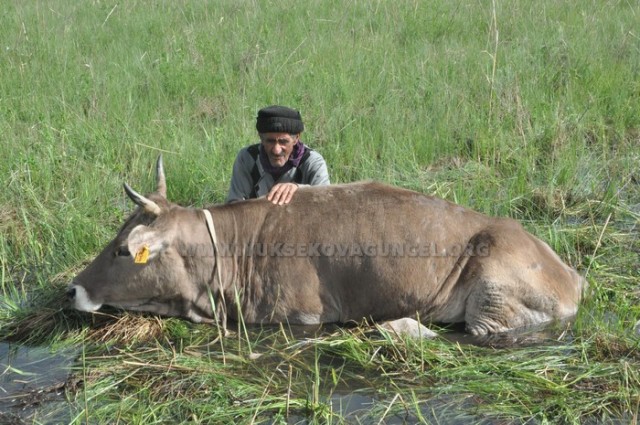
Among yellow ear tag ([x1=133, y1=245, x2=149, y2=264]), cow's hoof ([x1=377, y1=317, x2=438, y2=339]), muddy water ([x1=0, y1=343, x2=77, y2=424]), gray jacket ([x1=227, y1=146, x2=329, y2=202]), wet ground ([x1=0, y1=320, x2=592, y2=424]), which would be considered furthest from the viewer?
gray jacket ([x1=227, y1=146, x2=329, y2=202])

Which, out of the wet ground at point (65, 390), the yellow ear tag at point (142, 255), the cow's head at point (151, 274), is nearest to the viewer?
the wet ground at point (65, 390)

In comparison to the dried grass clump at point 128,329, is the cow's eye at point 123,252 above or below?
above

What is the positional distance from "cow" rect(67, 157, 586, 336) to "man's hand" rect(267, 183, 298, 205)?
6 cm

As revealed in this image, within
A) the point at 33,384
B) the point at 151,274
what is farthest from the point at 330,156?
the point at 33,384

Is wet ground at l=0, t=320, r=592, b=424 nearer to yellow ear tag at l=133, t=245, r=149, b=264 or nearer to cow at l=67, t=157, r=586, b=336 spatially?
cow at l=67, t=157, r=586, b=336

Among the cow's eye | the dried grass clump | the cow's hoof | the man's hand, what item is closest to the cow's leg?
the cow's hoof

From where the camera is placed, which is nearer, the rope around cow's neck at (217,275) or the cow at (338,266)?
the cow at (338,266)

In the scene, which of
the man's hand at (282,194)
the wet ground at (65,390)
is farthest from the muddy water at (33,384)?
the man's hand at (282,194)

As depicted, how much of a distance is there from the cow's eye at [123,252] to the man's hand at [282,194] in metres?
1.23

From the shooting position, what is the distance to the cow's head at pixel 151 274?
6.24m

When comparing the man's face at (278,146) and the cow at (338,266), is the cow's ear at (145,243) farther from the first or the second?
the man's face at (278,146)

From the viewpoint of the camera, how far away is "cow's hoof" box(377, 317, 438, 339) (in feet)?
18.9

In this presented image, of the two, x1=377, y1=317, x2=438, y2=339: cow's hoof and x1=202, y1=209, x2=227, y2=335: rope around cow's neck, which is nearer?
x1=377, y1=317, x2=438, y2=339: cow's hoof

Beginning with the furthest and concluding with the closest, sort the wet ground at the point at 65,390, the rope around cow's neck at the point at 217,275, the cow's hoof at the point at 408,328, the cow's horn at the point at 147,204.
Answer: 1. the rope around cow's neck at the point at 217,275
2. the cow's horn at the point at 147,204
3. the cow's hoof at the point at 408,328
4. the wet ground at the point at 65,390
